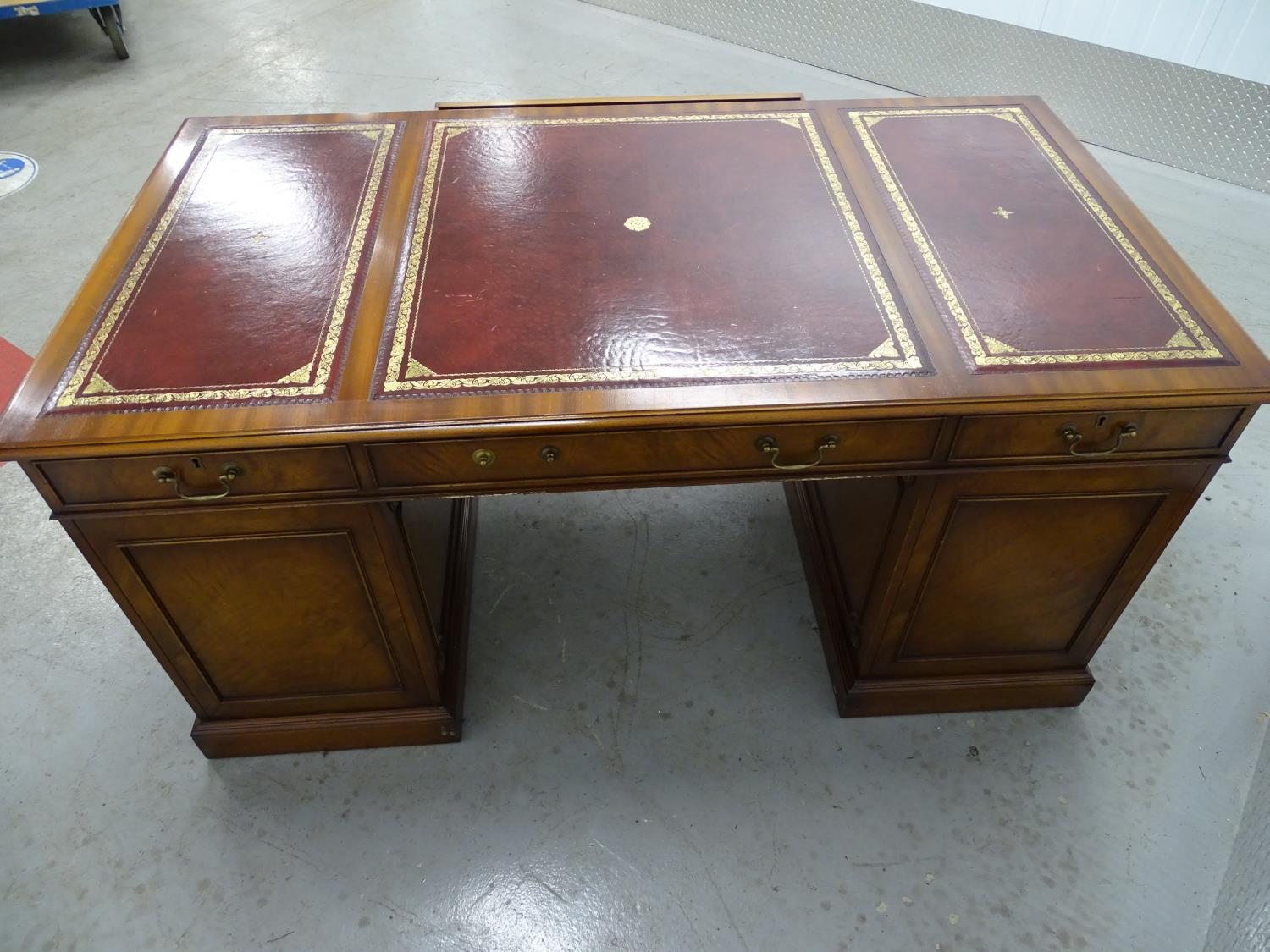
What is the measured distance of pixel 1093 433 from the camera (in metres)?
1.45

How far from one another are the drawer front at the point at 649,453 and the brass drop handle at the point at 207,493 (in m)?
0.22

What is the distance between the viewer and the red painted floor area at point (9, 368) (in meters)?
2.70

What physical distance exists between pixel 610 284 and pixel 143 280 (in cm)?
89

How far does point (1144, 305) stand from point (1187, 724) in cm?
109

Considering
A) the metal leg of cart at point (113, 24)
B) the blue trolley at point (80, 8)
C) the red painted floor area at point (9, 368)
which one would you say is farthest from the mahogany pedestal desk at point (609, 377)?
the metal leg of cart at point (113, 24)

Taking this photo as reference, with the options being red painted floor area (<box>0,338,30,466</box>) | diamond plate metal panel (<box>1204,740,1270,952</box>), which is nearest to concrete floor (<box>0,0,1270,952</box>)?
diamond plate metal panel (<box>1204,740,1270,952</box>)

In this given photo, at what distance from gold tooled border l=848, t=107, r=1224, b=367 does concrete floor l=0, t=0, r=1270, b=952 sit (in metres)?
0.98

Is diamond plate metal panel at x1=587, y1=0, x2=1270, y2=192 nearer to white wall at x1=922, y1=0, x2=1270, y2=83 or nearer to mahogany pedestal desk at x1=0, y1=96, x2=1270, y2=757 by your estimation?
white wall at x1=922, y1=0, x2=1270, y2=83

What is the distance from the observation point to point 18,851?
5.81 ft

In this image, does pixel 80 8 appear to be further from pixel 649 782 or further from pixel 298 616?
pixel 649 782

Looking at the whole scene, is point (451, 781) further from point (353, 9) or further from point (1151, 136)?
point (353, 9)

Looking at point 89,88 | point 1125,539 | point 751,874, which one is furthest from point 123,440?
point 89,88

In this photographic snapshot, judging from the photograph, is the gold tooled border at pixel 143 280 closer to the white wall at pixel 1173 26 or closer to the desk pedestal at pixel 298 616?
the desk pedestal at pixel 298 616

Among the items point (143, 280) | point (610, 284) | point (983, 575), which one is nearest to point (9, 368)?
point (143, 280)
